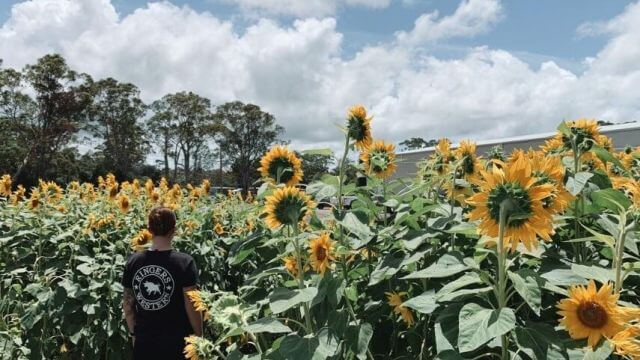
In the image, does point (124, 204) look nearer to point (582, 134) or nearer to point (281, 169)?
point (281, 169)

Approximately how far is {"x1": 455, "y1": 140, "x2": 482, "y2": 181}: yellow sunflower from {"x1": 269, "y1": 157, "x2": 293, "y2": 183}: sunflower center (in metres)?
0.63

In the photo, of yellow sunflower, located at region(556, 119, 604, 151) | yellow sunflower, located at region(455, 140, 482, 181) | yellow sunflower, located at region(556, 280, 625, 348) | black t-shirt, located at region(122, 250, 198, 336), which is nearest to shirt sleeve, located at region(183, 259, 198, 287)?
black t-shirt, located at region(122, 250, 198, 336)

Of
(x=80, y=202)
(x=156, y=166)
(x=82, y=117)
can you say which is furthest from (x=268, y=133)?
(x=80, y=202)

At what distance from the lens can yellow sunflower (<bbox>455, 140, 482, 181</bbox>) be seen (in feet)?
6.86

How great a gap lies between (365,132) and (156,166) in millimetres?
47334

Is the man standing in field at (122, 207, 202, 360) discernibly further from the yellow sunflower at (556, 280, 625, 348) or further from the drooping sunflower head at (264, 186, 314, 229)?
the yellow sunflower at (556, 280, 625, 348)

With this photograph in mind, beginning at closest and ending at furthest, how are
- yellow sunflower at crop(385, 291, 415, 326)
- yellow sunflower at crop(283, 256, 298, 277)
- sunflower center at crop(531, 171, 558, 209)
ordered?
1. sunflower center at crop(531, 171, 558, 209)
2. yellow sunflower at crop(385, 291, 415, 326)
3. yellow sunflower at crop(283, 256, 298, 277)

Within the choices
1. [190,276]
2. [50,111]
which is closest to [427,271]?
[190,276]

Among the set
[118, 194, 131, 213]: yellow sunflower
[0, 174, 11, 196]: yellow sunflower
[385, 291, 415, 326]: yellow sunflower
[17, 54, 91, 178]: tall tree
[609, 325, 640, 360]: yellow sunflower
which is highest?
[17, 54, 91, 178]: tall tree

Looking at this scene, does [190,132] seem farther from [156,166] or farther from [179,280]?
[179,280]

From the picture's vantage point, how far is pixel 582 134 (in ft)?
5.90

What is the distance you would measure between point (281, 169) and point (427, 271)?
902mm

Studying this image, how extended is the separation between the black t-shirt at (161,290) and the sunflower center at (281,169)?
4.06 ft

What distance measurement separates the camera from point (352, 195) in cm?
200
